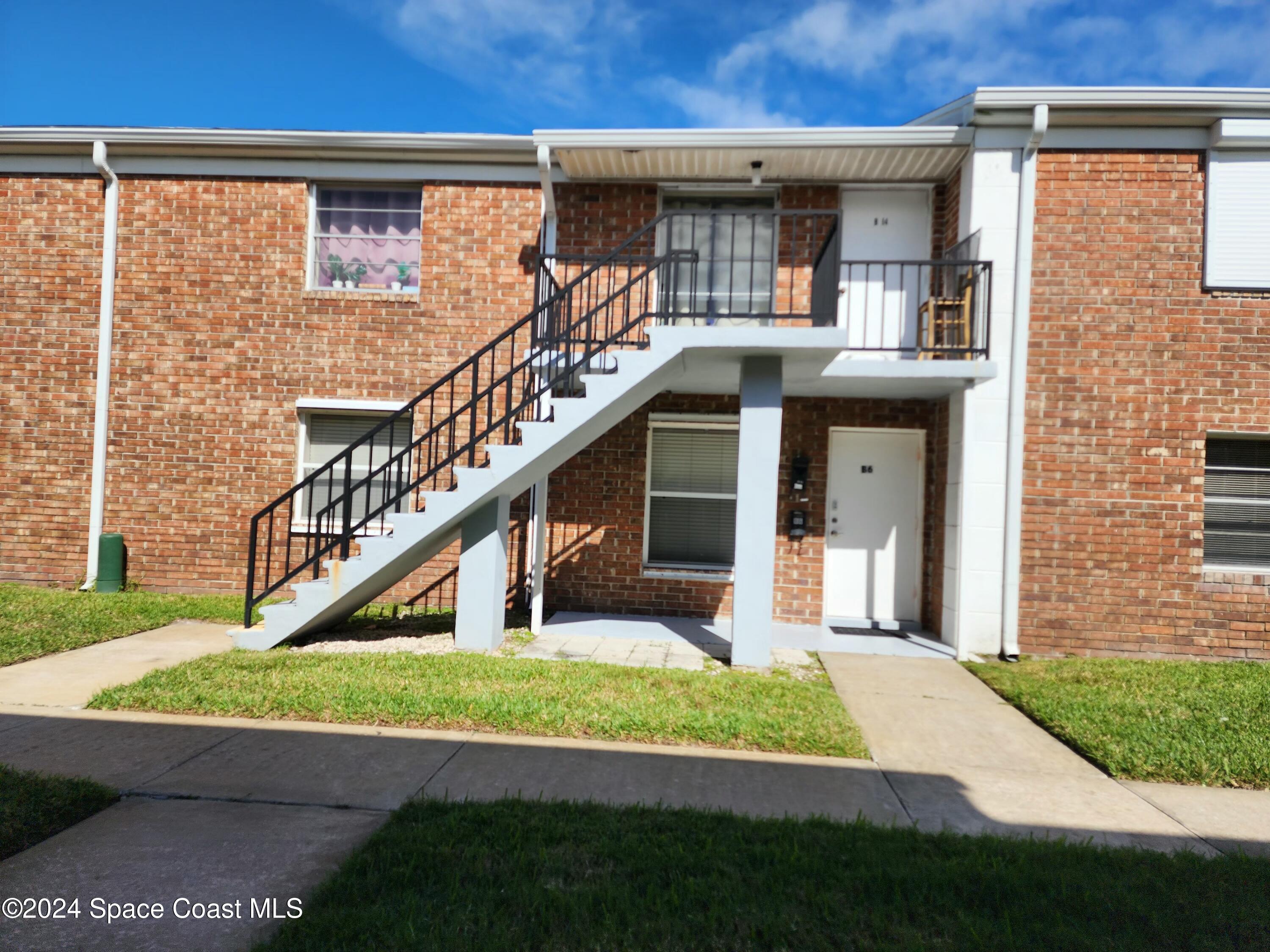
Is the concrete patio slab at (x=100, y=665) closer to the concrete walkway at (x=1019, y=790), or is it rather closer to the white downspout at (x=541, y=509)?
the white downspout at (x=541, y=509)

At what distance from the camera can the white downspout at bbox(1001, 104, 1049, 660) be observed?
23.7 feet

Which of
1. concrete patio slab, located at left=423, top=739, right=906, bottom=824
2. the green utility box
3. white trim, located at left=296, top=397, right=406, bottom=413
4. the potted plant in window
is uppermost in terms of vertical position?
the potted plant in window

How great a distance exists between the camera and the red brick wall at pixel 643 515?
27.2 ft

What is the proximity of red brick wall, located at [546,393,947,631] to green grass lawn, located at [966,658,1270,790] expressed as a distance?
1.99 meters

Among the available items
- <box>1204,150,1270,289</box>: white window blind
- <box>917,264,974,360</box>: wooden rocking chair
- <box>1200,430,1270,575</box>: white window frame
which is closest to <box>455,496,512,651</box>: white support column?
<box>917,264,974,360</box>: wooden rocking chair

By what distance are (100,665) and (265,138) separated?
5.76 meters

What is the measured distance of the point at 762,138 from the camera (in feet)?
24.7

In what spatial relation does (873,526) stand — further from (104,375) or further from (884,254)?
(104,375)

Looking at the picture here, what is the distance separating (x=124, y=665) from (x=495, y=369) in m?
4.39

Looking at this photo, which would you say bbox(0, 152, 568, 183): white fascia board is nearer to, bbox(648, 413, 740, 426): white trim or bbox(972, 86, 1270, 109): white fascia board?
bbox(648, 413, 740, 426): white trim

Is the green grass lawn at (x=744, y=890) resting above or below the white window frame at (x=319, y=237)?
below

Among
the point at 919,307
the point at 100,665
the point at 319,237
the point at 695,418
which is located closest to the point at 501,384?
the point at 695,418

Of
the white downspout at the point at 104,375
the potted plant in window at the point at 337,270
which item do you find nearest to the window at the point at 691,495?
the potted plant in window at the point at 337,270

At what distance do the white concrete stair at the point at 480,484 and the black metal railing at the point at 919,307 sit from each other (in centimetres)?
218
